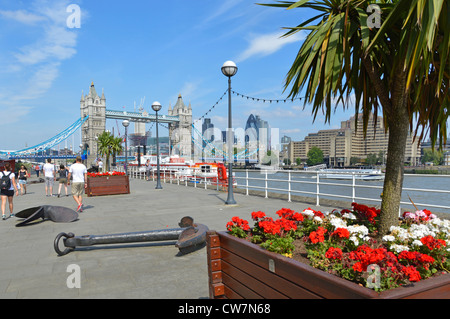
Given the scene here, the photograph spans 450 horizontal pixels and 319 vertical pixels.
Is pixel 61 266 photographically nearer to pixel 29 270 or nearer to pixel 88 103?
pixel 29 270

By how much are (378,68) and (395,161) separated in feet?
3.71

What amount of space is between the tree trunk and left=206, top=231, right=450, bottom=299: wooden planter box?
1334 mm

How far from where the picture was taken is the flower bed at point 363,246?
2.04 metres

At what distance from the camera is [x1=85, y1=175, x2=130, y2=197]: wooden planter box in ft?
46.5

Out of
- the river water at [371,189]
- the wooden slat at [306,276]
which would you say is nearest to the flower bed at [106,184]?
the river water at [371,189]

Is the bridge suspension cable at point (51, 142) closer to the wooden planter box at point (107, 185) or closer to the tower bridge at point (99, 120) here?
the tower bridge at point (99, 120)

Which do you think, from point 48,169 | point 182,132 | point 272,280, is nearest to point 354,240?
point 272,280

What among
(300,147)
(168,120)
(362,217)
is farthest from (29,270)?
(300,147)

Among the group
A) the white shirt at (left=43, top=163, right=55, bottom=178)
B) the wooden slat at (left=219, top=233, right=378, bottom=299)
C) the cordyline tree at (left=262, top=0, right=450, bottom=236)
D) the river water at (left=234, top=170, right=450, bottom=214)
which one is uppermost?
the cordyline tree at (left=262, top=0, right=450, bottom=236)

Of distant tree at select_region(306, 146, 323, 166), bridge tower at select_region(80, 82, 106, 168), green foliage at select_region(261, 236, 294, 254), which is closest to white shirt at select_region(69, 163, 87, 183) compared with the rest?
green foliage at select_region(261, 236, 294, 254)

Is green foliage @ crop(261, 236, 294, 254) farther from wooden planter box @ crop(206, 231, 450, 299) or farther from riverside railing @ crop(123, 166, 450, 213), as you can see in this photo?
riverside railing @ crop(123, 166, 450, 213)

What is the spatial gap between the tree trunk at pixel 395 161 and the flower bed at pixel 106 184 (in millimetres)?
12856

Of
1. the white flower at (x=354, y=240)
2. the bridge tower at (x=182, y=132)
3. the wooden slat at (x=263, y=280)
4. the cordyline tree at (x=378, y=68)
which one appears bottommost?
the wooden slat at (x=263, y=280)
